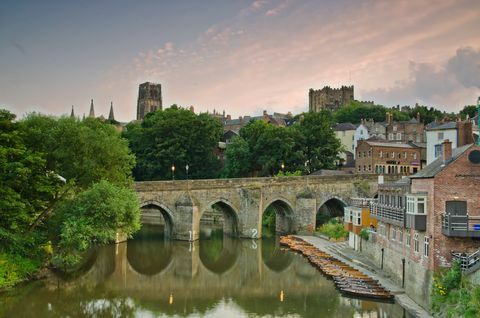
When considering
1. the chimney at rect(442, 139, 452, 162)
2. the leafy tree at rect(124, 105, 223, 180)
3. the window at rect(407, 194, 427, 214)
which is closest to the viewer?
the window at rect(407, 194, 427, 214)

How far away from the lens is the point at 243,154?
75750mm

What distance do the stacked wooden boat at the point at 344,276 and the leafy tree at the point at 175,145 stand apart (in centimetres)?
2996

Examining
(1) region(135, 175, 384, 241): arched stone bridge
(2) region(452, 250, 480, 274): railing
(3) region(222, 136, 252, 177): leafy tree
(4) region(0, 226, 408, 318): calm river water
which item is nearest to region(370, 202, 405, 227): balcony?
(4) region(0, 226, 408, 318): calm river water

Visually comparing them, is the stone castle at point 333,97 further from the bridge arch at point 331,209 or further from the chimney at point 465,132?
the chimney at point 465,132

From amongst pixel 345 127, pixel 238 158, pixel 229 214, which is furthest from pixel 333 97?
pixel 229 214

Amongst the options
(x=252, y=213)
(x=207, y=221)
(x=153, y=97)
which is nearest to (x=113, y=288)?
(x=252, y=213)

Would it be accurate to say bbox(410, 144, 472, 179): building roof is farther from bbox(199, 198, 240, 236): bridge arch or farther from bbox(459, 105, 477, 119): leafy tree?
bbox(459, 105, 477, 119): leafy tree

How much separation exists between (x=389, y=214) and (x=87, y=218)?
1891 centimetres

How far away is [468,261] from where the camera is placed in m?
22.5

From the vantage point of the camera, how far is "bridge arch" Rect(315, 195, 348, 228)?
62.9 m

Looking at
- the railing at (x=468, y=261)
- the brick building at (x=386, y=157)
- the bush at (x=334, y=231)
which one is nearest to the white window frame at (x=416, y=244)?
the railing at (x=468, y=261)

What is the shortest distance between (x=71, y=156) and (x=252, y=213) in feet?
79.0

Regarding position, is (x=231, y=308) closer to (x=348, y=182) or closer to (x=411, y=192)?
(x=411, y=192)

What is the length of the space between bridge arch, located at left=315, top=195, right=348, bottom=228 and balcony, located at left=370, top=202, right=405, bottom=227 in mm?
24774
